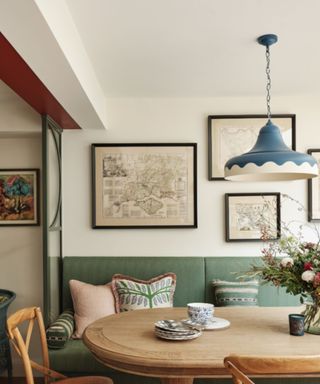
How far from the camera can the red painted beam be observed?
81.4 inches

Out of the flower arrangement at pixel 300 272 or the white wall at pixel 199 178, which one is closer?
the flower arrangement at pixel 300 272

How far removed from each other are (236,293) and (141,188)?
120cm

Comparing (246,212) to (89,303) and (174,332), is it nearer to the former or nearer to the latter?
(89,303)

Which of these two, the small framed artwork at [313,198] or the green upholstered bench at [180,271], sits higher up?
the small framed artwork at [313,198]

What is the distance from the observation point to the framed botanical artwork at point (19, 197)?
373cm

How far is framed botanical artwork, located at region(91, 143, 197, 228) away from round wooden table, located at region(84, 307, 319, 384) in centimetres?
141

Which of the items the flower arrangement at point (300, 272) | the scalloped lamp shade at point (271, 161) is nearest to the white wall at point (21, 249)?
the scalloped lamp shade at point (271, 161)

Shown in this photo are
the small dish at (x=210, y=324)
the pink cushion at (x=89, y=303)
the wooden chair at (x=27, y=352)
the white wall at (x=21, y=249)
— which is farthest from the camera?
the white wall at (x=21, y=249)

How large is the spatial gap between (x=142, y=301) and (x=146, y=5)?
2074 millimetres

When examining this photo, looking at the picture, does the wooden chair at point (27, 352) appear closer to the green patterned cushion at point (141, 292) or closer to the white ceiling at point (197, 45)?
the green patterned cushion at point (141, 292)

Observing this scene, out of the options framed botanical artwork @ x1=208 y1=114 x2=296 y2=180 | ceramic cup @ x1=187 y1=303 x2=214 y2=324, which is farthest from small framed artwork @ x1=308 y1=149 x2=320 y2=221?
ceramic cup @ x1=187 y1=303 x2=214 y2=324

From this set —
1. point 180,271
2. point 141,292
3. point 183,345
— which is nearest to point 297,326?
point 183,345

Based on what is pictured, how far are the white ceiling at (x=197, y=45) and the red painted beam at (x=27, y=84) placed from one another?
1.22 ft

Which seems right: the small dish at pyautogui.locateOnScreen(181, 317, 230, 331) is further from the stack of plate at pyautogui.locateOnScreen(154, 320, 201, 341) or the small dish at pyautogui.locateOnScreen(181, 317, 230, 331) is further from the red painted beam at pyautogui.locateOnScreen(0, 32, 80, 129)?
the red painted beam at pyautogui.locateOnScreen(0, 32, 80, 129)
